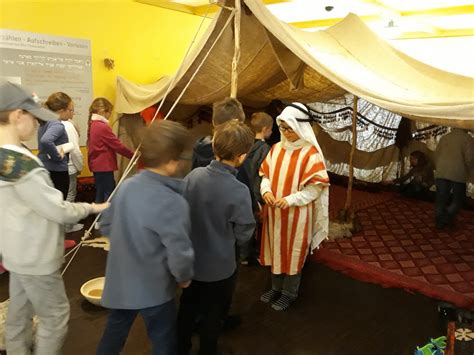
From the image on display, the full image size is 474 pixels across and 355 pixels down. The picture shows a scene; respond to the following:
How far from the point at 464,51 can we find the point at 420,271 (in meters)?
4.25

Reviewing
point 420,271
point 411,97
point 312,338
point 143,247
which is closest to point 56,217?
point 143,247

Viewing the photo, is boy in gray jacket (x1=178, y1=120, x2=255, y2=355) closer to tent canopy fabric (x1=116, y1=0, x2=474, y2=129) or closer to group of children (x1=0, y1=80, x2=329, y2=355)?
group of children (x1=0, y1=80, x2=329, y2=355)

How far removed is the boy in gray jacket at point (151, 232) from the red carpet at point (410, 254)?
185 cm

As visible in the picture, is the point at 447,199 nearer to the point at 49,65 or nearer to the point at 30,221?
the point at 30,221

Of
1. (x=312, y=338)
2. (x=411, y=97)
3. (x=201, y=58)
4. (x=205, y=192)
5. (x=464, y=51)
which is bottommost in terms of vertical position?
(x=312, y=338)

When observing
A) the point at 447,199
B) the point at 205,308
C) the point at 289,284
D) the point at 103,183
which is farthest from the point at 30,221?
the point at 447,199

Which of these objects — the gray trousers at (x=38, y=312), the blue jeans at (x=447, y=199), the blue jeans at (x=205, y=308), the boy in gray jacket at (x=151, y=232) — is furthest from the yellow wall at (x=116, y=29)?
the blue jeans at (x=447, y=199)

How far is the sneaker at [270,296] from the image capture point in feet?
7.98

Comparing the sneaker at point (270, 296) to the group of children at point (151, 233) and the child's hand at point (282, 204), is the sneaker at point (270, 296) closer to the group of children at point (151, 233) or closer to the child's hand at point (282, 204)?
the child's hand at point (282, 204)

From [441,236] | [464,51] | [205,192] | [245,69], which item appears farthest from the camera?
[464,51]

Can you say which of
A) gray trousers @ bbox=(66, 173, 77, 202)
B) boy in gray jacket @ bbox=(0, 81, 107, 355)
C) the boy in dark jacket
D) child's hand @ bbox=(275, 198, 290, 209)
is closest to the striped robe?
child's hand @ bbox=(275, 198, 290, 209)

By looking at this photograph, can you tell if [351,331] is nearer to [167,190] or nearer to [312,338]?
[312,338]

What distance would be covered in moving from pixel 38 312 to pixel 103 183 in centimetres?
208

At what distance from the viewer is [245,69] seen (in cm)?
305
